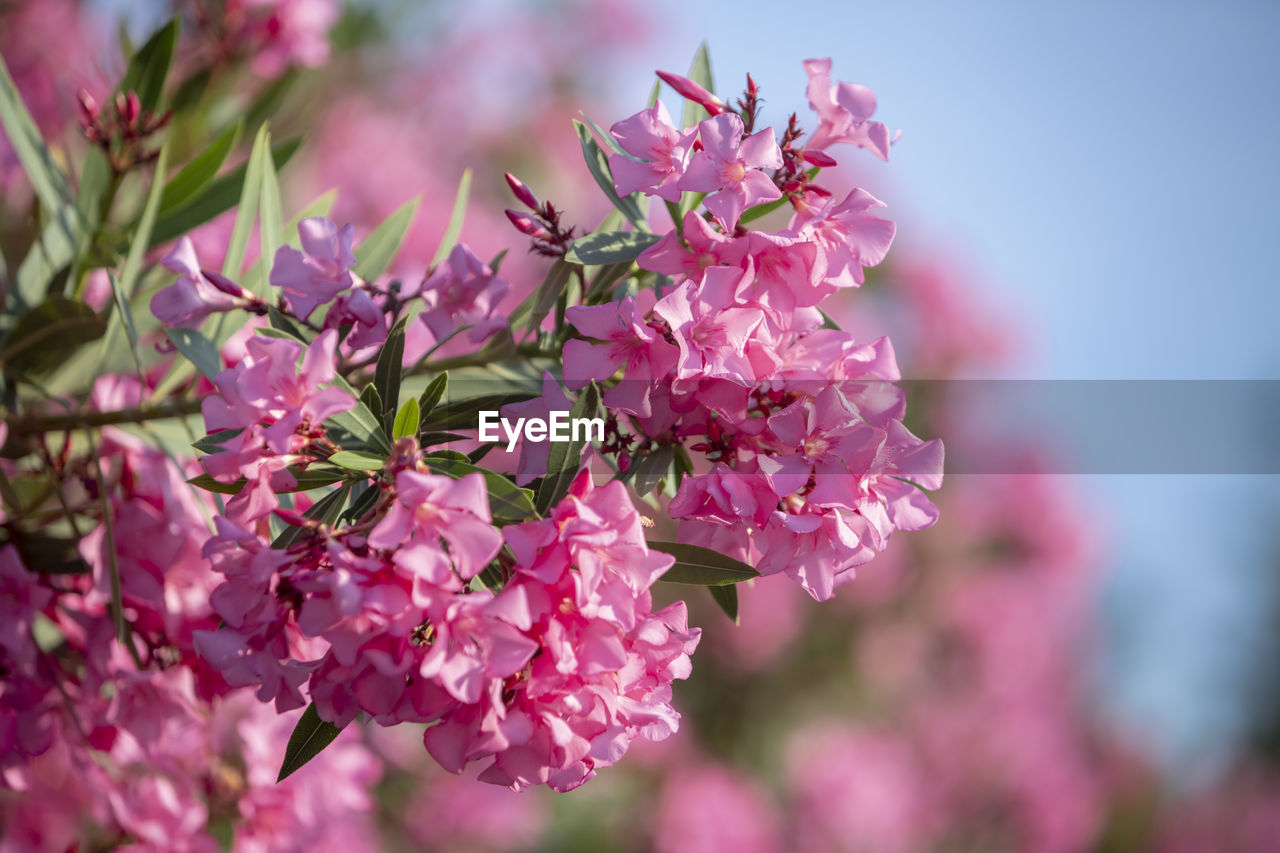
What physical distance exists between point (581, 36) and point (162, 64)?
13.0 feet

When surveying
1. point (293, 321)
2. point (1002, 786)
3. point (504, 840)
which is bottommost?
point (1002, 786)

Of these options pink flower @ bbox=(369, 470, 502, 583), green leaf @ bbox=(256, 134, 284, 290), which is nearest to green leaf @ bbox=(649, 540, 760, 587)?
pink flower @ bbox=(369, 470, 502, 583)

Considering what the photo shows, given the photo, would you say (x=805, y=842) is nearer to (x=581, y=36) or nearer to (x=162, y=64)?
(x=162, y=64)

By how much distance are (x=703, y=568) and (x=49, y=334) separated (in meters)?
0.70

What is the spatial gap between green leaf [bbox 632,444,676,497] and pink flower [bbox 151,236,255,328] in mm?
354

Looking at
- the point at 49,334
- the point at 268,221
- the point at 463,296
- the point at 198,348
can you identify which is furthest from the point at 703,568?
the point at 49,334

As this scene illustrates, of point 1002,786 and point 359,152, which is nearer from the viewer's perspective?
point 359,152

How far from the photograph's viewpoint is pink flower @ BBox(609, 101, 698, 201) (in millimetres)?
666

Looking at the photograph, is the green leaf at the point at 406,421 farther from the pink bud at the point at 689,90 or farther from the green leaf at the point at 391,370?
the pink bud at the point at 689,90

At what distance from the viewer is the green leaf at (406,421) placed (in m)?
0.62

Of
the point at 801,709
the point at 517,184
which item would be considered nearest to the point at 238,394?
the point at 517,184

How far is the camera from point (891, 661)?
394 centimetres

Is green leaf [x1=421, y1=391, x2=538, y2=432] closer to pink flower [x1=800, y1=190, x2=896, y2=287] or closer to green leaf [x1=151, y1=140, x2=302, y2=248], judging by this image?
pink flower [x1=800, y1=190, x2=896, y2=287]

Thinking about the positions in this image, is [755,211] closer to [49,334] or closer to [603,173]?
[603,173]
